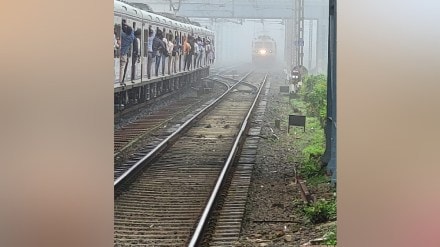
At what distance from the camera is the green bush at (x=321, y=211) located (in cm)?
273

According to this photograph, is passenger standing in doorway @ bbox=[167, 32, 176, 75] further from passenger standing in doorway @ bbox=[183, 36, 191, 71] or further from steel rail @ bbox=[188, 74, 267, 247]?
steel rail @ bbox=[188, 74, 267, 247]

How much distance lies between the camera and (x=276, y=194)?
284cm

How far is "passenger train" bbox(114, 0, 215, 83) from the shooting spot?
279cm

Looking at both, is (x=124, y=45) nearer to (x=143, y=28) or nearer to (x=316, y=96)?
(x=143, y=28)

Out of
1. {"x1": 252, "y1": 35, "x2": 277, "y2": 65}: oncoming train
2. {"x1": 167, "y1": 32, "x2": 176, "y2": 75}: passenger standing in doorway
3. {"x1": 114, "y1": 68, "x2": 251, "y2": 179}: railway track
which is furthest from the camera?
{"x1": 167, "y1": 32, "x2": 176, "y2": 75}: passenger standing in doorway

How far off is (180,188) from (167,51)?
2.31 ft

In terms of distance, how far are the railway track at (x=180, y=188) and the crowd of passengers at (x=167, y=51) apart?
270mm

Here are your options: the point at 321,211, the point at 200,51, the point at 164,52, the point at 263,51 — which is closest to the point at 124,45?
the point at 164,52

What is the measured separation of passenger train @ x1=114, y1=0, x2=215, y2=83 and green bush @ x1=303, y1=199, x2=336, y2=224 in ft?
3.07

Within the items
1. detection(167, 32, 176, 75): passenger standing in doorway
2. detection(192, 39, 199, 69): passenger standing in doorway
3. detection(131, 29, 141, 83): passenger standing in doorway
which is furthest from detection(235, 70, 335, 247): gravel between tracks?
detection(131, 29, 141, 83): passenger standing in doorway

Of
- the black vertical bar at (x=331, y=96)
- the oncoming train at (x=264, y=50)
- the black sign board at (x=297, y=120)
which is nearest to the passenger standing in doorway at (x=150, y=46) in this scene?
the oncoming train at (x=264, y=50)

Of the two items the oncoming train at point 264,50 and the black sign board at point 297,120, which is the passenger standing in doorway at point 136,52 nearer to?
the oncoming train at point 264,50

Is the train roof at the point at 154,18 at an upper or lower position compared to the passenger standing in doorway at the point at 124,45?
upper
